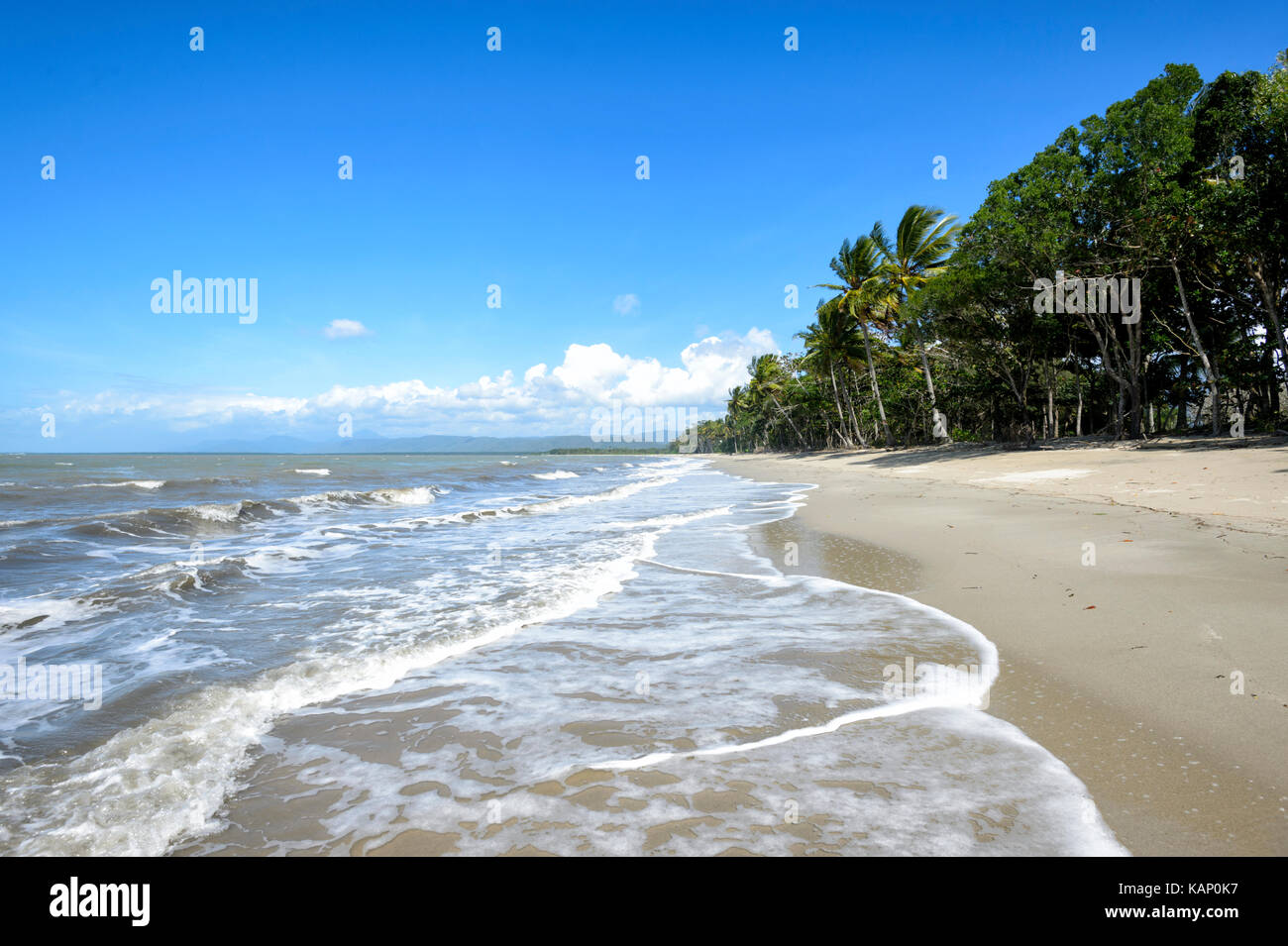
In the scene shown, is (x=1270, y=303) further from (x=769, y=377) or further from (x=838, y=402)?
(x=769, y=377)

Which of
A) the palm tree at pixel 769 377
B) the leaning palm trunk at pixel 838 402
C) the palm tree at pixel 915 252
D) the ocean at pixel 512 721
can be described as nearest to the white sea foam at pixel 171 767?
the ocean at pixel 512 721

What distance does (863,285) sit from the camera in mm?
36688

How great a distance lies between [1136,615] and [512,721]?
464 centimetres

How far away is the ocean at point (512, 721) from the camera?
2338 millimetres

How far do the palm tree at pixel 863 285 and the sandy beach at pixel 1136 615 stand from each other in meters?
→ 25.7

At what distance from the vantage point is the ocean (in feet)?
7.67

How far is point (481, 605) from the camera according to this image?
610cm
